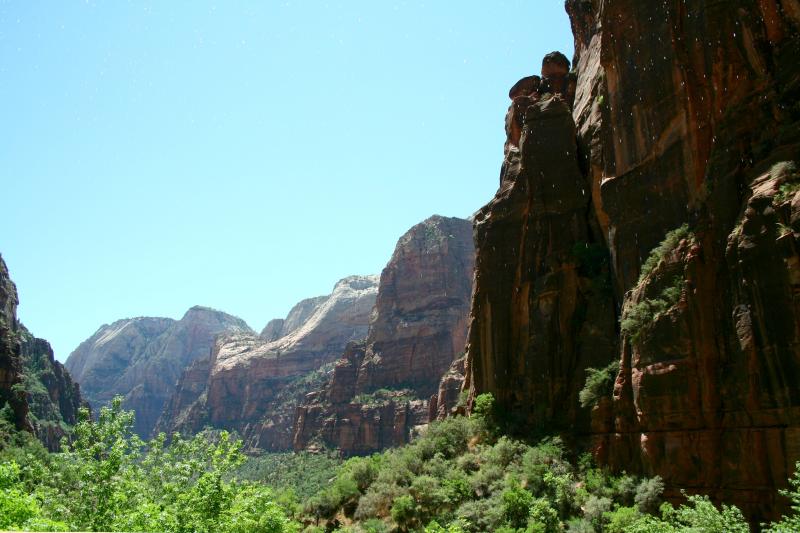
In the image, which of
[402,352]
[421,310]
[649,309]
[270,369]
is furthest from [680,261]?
[270,369]

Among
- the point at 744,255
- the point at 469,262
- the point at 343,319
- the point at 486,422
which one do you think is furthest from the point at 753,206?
the point at 343,319

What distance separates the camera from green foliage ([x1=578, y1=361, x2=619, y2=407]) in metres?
26.7

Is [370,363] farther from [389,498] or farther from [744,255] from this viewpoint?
[744,255]

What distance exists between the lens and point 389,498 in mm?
32938

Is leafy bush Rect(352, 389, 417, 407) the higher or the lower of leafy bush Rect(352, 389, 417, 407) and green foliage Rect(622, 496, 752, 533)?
the higher

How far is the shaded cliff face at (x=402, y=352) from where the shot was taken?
104m

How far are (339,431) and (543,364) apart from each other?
81.3m

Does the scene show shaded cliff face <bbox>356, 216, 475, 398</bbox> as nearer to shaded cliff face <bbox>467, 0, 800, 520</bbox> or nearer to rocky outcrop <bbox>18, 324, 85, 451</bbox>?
rocky outcrop <bbox>18, 324, 85, 451</bbox>

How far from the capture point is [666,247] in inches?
925

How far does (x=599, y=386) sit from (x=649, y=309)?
539cm

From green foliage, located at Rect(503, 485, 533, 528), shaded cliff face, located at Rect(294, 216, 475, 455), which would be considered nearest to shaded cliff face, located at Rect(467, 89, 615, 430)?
A: green foliage, located at Rect(503, 485, 533, 528)

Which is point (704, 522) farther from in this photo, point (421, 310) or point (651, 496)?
point (421, 310)

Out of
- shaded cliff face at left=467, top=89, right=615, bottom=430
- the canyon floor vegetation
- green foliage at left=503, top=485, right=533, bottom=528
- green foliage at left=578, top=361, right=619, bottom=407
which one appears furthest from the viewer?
shaded cliff face at left=467, top=89, right=615, bottom=430

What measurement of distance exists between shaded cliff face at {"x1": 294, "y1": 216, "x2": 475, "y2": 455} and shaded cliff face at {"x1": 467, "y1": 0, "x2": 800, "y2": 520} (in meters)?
68.1
